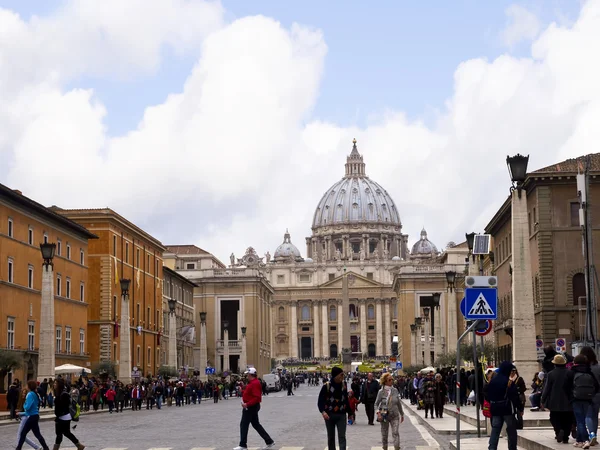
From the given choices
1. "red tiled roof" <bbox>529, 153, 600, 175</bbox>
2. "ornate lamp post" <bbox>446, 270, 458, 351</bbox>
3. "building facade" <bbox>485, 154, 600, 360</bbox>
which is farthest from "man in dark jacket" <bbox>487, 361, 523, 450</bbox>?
"building facade" <bbox>485, 154, 600, 360</bbox>

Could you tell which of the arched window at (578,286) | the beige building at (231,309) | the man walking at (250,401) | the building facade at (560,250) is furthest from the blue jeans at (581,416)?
the beige building at (231,309)

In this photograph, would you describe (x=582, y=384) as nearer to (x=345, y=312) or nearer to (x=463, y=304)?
(x=463, y=304)

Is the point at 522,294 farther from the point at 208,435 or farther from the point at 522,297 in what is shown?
the point at 208,435

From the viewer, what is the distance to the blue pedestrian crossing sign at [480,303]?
1925 centimetres

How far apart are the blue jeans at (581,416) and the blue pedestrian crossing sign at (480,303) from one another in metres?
1.96

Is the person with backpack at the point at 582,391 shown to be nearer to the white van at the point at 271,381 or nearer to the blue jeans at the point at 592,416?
the blue jeans at the point at 592,416

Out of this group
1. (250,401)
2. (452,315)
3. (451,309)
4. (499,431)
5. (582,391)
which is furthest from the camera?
(452,315)

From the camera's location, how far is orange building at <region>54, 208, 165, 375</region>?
7544 centimetres

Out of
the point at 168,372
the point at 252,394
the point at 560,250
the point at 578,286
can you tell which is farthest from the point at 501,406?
the point at 168,372

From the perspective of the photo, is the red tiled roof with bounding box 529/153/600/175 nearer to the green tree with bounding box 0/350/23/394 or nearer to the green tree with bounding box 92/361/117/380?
the green tree with bounding box 0/350/23/394

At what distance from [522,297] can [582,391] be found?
9488mm

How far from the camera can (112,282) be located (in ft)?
248

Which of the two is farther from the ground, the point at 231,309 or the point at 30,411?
the point at 231,309

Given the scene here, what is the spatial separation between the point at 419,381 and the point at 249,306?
9099cm
